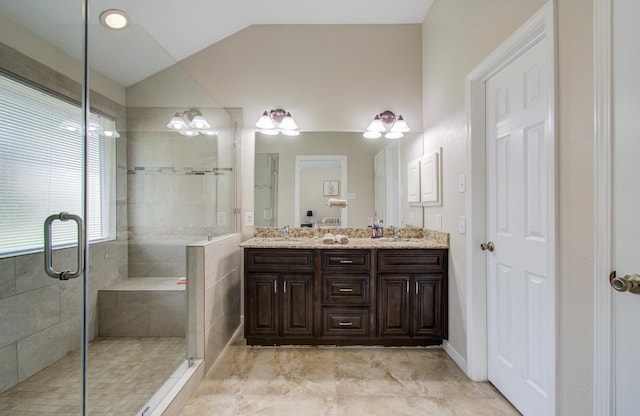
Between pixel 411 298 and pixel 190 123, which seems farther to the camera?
pixel 190 123

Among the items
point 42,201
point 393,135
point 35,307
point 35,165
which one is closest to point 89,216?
point 42,201

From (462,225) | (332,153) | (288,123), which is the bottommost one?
(462,225)

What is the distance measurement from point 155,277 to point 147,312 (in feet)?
0.82

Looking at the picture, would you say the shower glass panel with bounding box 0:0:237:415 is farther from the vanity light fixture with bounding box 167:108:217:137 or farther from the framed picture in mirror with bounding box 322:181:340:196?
the framed picture in mirror with bounding box 322:181:340:196

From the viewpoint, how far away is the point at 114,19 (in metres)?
1.74

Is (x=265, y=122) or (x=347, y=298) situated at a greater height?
(x=265, y=122)

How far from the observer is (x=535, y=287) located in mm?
1516

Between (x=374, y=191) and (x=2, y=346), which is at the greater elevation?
(x=374, y=191)

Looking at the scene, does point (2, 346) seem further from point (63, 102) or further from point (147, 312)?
point (63, 102)

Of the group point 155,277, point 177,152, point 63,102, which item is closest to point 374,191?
point 177,152

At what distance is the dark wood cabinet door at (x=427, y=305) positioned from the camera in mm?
2309

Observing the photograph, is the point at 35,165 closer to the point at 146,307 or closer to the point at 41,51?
the point at 41,51

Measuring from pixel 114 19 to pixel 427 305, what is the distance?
2879mm

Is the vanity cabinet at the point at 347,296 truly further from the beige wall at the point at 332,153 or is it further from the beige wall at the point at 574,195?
the beige wall at the point at 574,195
